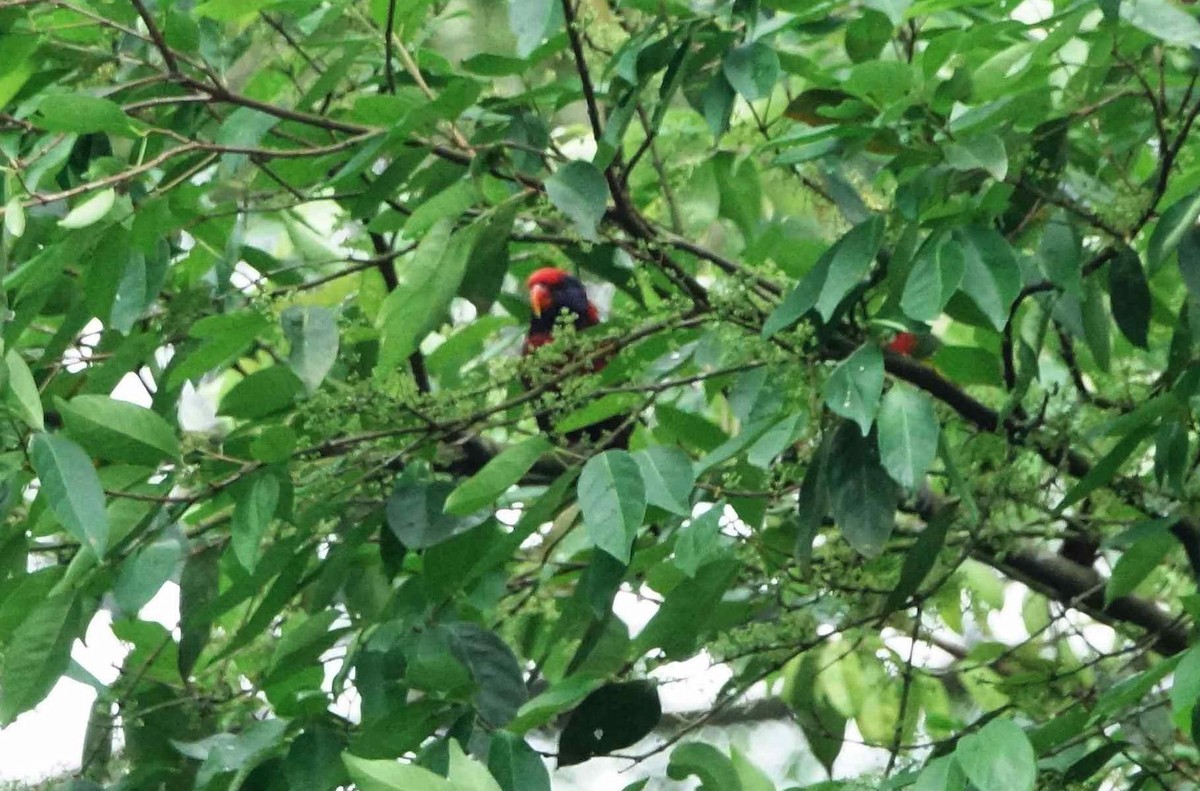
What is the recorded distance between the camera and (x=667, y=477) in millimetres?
1287

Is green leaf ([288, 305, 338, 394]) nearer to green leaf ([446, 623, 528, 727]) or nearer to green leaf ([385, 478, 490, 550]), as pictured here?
green leaf ([385, 478, 490, 550])

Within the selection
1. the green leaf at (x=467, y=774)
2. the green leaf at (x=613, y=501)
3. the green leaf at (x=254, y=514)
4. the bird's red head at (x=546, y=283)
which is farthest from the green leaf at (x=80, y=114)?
the bird's red head at (x=546, y=283)

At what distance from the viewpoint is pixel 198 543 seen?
1705 mm

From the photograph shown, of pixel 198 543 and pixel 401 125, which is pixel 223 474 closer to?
pixel 198 543

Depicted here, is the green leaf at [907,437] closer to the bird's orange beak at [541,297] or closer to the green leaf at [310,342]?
the green leaf at [310,342]

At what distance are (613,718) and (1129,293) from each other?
0.58 meters

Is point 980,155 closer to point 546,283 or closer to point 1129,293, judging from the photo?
point 1129,293

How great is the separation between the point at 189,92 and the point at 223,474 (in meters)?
0.36

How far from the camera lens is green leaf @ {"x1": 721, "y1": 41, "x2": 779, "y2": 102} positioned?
1.35m

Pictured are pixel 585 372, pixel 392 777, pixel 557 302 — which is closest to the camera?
pixel 392 777

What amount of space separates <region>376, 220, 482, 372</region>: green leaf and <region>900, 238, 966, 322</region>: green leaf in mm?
350

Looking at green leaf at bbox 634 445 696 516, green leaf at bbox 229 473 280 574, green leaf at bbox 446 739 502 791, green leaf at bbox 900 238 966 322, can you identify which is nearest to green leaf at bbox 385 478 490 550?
green leaf at bbox 229 473 280 574

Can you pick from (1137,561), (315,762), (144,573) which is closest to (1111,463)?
(1137,561)

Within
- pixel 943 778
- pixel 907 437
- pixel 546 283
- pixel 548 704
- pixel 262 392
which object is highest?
pixel 546 283
